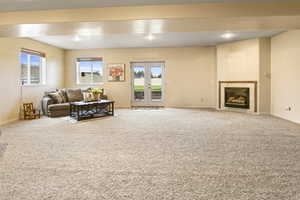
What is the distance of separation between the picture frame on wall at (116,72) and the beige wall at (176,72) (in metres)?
0.17

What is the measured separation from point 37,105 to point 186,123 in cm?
512

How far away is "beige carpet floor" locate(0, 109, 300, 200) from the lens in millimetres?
2238

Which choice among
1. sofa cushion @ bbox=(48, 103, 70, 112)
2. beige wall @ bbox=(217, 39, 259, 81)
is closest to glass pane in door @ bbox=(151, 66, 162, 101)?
beige wall @ bbox=(217, 39, 259, 81)

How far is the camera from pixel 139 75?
9.87 metres

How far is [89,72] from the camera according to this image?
9953 mm

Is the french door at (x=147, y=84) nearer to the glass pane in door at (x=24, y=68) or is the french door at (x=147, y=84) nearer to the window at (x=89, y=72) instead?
the window at (x=89, y=72)

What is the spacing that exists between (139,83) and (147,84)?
36cm

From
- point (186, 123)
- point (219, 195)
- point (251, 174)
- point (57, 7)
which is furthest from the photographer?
point (186, 123)

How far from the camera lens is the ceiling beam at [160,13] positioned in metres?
3.78

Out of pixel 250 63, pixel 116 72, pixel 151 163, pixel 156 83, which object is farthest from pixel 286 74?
pixel 116 72

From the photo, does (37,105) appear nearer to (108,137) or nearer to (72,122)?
(72,122)

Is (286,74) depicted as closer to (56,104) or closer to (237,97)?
(237,97)

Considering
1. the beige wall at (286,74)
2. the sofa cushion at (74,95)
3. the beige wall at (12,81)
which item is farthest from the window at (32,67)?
the beige wall at (286,74)

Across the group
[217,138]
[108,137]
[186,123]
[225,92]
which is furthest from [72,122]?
[225,92]
